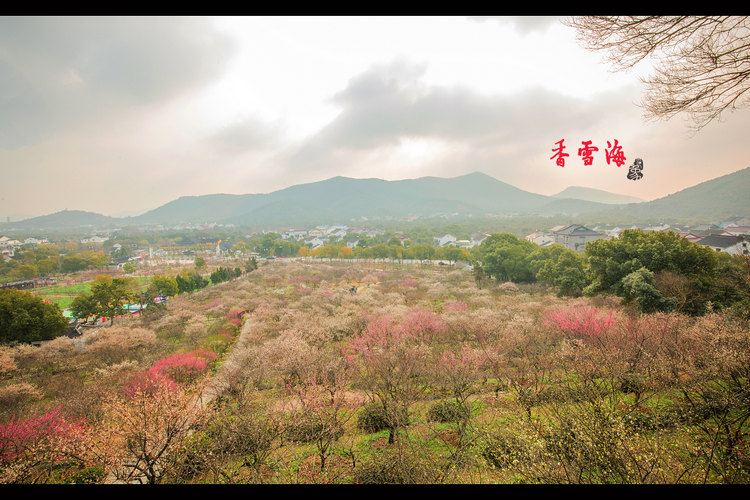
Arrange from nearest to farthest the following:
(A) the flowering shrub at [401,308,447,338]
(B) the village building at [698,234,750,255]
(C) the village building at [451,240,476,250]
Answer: (A) the flowering shrub at [401,308,447,338] → (B) the village building at [698,234,750,255] → (C) the village building at [451,240,476,250]

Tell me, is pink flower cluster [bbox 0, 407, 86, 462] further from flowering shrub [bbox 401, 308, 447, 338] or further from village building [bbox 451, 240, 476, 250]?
village building [bbox 451, 240, 476, 250]

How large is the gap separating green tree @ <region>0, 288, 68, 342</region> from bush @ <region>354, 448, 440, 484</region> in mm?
16294

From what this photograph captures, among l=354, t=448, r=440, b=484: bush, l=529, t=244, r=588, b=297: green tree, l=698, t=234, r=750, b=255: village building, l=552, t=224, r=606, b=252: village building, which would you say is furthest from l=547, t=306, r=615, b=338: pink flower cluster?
l=552, t=224, r=606, b=252: village building

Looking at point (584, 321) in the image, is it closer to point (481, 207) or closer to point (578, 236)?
point (578, 236)

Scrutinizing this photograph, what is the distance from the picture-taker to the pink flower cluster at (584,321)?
9648 millimetres

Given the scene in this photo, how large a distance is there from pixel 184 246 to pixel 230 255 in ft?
60.4

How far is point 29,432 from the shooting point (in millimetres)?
6492

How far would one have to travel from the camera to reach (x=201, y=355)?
39.0 ft

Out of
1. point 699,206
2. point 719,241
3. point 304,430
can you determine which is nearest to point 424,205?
point 699,206

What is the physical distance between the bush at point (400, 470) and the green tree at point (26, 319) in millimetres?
16294

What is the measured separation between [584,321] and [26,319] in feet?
71.4

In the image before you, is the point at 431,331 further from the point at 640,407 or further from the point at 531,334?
the point at 640,407

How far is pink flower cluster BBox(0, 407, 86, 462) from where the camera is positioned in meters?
6.04

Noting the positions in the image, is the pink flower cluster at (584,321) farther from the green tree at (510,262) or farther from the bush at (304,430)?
the green tree at (510,262)
